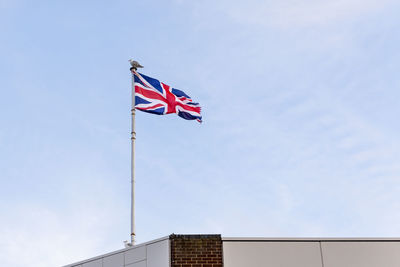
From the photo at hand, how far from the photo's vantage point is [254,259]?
63.0ft

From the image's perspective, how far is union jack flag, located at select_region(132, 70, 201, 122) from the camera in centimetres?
2559

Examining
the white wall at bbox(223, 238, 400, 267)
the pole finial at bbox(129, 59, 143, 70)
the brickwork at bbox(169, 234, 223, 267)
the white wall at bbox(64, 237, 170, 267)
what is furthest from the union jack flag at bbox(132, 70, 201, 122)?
the white wall at bbox(223, 238, 400, 267)

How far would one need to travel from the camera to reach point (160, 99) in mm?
25797

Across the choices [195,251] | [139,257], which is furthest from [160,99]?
[195,251]

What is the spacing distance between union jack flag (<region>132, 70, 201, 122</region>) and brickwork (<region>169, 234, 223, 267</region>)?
739 centimetres

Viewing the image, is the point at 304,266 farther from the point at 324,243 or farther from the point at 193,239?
the point at 193,239

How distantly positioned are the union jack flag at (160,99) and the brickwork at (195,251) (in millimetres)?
7391

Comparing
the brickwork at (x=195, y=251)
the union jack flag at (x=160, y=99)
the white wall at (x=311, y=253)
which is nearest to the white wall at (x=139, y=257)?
the brickwork at (x=195, y=251)

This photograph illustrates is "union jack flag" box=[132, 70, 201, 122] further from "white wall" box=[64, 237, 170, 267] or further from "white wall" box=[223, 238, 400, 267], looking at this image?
"white wall" box=[223, 238, 400, 267]

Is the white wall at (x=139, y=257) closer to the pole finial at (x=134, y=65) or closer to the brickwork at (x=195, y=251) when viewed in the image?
the brickwork at (x=195, y=251)

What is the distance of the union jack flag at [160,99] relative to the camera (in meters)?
25.6

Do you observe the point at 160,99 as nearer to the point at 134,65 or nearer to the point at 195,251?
the point at 134,65

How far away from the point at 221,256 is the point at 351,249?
3.56 meters

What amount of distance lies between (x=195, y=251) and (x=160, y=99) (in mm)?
8081
